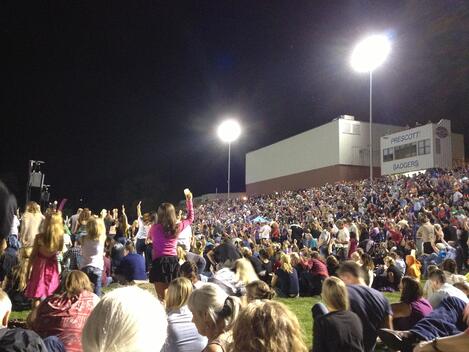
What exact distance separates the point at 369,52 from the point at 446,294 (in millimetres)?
26614

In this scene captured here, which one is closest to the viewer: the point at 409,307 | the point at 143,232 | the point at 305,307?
the point at 409,307

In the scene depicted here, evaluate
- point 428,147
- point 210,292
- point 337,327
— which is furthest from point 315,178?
point 210,292

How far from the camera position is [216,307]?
3.33 metres

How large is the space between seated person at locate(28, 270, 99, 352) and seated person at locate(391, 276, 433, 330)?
348cm

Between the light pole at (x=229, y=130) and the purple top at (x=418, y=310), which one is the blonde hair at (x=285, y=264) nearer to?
the purple top at (x=418, y=310)

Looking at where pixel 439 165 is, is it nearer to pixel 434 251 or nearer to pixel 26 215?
pixel 434 251

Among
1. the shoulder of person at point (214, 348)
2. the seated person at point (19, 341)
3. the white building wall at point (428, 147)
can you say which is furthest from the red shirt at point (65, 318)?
the white building wall at point (428, 147)

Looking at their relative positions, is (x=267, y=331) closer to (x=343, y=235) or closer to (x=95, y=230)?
(x=95, y=230)

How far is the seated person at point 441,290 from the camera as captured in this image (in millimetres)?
4832

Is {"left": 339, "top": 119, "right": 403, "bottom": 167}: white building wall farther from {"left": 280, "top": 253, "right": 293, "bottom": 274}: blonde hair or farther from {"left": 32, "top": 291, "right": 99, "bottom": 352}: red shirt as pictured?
{"left": 32, "top": 291, "right": 99, "bottom": 352}: red shirt

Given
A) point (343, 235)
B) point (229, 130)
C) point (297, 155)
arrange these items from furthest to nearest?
point (297, 155)
point (229, 130)
point (343, 235)

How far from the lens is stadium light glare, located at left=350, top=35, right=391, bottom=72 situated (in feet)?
94.5

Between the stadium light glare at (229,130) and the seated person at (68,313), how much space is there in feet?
127

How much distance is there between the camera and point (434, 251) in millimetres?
13219
